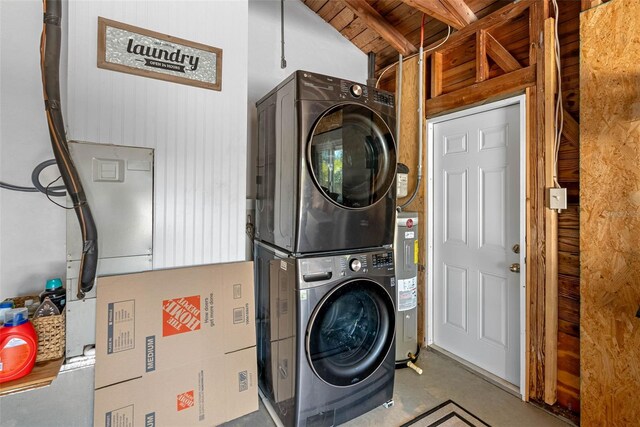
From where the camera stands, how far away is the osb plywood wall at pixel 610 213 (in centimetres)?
157

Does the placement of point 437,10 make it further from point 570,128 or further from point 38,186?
point 38,186

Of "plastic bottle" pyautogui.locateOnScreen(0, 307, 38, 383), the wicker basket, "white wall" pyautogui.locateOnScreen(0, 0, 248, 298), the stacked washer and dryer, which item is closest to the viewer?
"plastic bottle" pyautogui.locateOnScreen(0, 307, 38, 383)

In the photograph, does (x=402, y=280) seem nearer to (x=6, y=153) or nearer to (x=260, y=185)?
(x=260, y=185)

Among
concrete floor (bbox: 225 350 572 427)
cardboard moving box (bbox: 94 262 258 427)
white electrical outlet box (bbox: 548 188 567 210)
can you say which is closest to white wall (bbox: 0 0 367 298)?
cardboard moving box (bbox: 94 262 258 427)

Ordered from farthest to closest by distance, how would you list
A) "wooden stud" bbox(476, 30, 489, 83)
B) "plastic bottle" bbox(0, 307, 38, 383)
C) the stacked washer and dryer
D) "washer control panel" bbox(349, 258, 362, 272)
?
"wooden stud" bbox(476, 30, 489, 83) → "washer control panel" bbox(349, 258, 362, 272) → the stacked washer and dryer → "plastic bottle" bbox(0, 307, 38, 383)

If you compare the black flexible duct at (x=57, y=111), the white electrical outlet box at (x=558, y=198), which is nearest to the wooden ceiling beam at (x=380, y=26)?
the white electrical outlet box at (x=558, y=198)

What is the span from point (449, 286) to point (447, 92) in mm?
1632

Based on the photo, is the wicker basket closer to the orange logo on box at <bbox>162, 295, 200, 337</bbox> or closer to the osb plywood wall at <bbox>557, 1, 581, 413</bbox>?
the orange logo on box at <bbox>162, 295, 200, 337</bbox>

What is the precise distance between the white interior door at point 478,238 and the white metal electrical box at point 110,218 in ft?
7.20

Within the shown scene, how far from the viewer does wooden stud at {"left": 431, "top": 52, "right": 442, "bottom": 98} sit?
8.36ft

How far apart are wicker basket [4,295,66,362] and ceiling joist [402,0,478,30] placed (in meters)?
2.57

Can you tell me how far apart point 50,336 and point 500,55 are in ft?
10.1

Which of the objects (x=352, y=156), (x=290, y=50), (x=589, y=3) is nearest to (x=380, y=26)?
(x=290, y=50)

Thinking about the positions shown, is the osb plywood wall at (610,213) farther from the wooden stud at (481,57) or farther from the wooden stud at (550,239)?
the wooden stud at (481,57)
